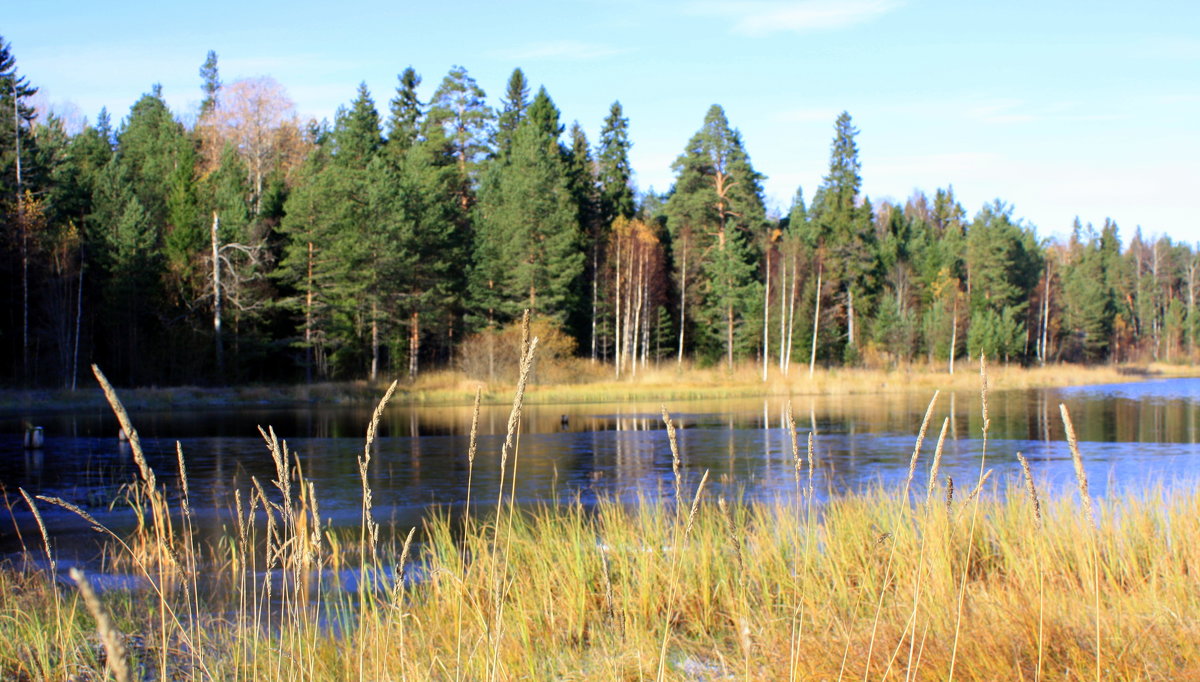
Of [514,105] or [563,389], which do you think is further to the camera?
[514,105]

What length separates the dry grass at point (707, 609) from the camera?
14.5 feet

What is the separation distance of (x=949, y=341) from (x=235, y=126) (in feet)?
160

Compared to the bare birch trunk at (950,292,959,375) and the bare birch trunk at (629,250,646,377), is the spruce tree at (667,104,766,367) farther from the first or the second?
the bare birch trunk at (950,292,959,375)

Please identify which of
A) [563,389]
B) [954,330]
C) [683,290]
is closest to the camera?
[563,389]

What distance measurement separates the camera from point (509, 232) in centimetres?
4975

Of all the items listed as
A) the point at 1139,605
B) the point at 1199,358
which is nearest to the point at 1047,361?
the point at 1199,358

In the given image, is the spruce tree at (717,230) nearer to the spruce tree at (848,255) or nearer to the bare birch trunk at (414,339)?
the spruce tree at (848,255)

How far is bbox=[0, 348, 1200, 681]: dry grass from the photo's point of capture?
442cm

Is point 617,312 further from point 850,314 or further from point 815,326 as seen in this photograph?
point 850,314

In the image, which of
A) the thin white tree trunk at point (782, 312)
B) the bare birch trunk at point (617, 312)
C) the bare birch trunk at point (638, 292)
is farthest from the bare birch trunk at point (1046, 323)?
the bare birch trunk at point (617, 312)

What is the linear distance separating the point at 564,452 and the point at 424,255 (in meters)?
27.8

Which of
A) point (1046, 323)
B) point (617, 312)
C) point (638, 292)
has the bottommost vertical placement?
point (617, 312)

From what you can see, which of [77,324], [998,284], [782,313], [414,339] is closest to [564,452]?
[414,339]

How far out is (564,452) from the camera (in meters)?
22.4
